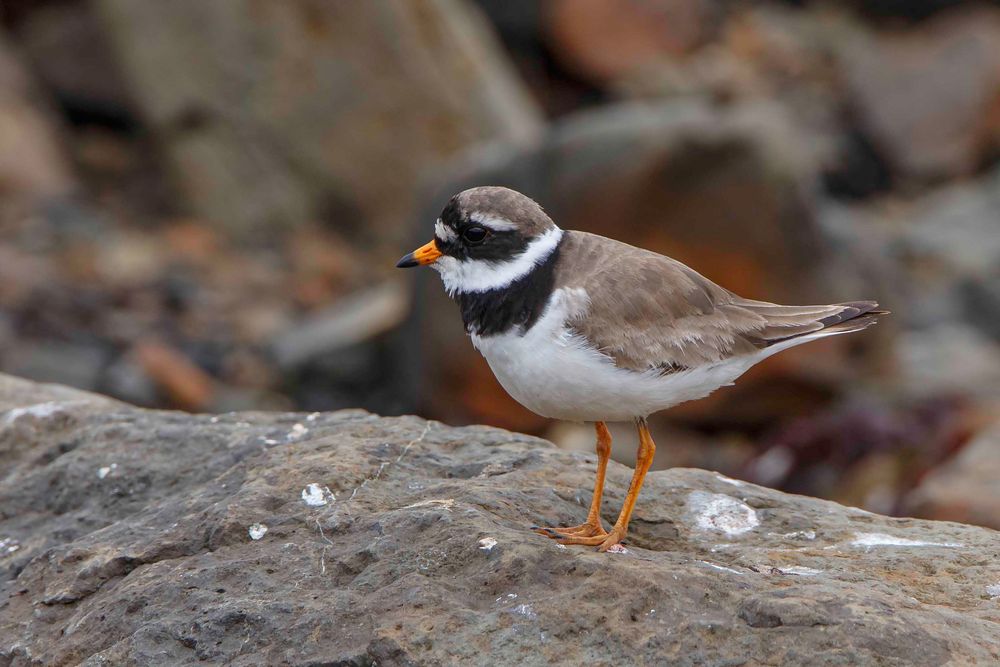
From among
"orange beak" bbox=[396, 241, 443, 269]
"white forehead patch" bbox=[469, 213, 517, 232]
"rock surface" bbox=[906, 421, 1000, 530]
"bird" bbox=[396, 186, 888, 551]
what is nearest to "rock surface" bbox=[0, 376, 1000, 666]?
"bird" bbox=[396, 186, 888, 551]

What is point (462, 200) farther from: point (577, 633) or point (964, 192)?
point (964, 192)

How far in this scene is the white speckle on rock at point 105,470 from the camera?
21.8 ft

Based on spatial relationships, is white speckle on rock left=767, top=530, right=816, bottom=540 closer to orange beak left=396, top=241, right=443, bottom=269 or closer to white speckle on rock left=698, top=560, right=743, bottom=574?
white speckle on rock left=698, top=560, right=743, bottom=574

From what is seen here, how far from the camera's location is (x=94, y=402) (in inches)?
301

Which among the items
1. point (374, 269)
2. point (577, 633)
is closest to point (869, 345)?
point (374, 269)

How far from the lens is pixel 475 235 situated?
20.8 feet

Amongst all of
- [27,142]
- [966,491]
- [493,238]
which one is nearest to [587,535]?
[493,238]

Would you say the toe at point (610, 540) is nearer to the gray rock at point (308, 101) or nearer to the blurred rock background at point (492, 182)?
the blurred rock background at point (492, 182)

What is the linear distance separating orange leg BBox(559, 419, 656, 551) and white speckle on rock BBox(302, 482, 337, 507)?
1.13 m

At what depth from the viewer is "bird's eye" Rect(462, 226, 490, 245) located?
6309 millimetres

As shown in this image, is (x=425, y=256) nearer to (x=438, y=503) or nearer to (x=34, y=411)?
(x=438, y=503)

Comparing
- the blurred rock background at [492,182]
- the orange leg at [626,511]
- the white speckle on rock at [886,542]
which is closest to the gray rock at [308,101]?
the blurred rock background at [492,182]

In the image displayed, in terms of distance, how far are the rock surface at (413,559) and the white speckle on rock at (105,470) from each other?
0.03 metres

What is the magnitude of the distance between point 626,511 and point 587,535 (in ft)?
0.75
